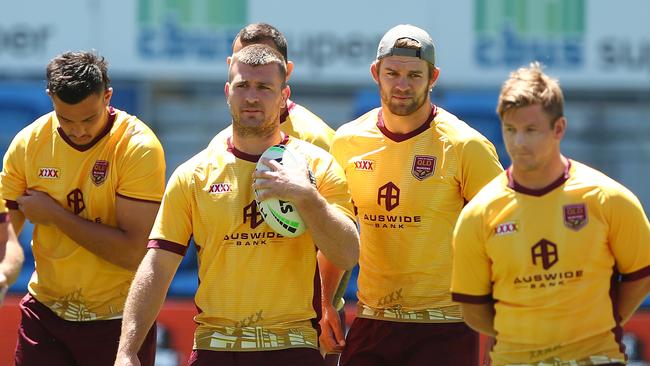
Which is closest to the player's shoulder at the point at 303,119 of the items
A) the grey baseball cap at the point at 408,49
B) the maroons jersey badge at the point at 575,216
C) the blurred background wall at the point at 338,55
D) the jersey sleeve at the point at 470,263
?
the grey baseball cap at the point at 408,49

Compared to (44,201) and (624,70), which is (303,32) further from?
(44,201)

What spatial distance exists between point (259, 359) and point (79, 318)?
1213mm

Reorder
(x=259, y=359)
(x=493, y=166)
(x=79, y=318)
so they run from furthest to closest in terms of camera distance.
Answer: (x=79, y=318), (x=493, y=166), (x=259, y=359)

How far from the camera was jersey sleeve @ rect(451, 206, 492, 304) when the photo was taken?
4.38m

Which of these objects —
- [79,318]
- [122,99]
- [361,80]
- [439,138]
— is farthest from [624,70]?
[79,318]

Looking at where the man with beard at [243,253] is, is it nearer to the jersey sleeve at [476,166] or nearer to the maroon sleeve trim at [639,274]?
the jersey sleeve at [476,166]

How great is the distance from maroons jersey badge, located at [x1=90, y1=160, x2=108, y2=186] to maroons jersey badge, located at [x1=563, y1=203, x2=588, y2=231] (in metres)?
2.22

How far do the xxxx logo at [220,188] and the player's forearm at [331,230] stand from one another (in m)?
0.35

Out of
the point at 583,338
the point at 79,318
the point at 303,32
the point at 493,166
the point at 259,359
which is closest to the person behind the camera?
the point at 583,338

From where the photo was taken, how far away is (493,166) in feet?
17.2

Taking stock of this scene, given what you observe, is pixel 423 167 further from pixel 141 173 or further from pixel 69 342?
pixel 69 342

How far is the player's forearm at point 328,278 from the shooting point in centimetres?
521

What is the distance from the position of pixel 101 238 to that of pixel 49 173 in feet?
1.41

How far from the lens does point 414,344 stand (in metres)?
5.42
